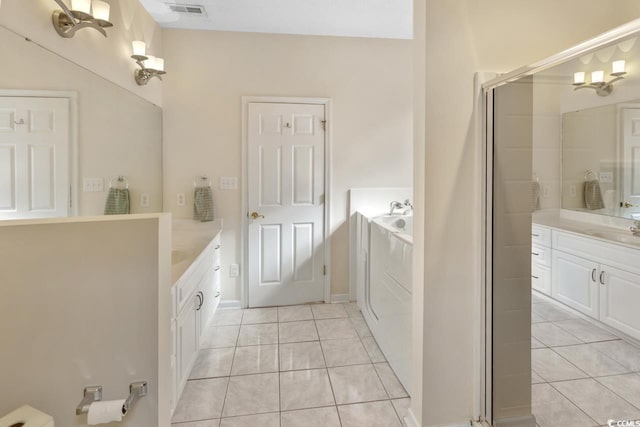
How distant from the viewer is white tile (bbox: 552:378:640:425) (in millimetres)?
1157

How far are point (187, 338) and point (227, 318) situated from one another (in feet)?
4.02

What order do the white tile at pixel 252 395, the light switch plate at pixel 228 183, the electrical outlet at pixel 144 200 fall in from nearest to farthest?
the white tile at pixel 252 395 < the electrical outlet at pixel 144 200 < the light switch plate at pixel 228 183

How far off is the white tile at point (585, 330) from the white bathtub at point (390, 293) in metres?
0.72

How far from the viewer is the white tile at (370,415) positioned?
176cm

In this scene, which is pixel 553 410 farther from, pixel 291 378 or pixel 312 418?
pixel 291 378

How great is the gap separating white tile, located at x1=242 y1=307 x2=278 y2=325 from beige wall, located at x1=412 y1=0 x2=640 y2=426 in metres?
1.71

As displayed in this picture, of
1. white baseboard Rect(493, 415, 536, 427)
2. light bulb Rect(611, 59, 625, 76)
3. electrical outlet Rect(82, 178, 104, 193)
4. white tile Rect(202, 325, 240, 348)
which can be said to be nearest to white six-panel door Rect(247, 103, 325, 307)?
white tile Rect(202, 325, 240, 348)

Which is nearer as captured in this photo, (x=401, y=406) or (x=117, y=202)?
(x=401, y=406)

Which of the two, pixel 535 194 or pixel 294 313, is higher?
pixel 535 194

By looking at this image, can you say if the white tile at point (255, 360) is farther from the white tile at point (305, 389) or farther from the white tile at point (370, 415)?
the white tile at point (370, 415)

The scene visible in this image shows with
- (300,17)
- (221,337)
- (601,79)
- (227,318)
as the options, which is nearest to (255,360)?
(221,337)

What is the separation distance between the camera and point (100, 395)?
1094mm

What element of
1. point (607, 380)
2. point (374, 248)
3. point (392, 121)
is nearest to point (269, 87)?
point (392, 121)

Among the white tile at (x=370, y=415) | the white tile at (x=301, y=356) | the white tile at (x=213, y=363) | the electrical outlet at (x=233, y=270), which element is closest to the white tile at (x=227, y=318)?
the electrical outlet at (x=233, y=270)
